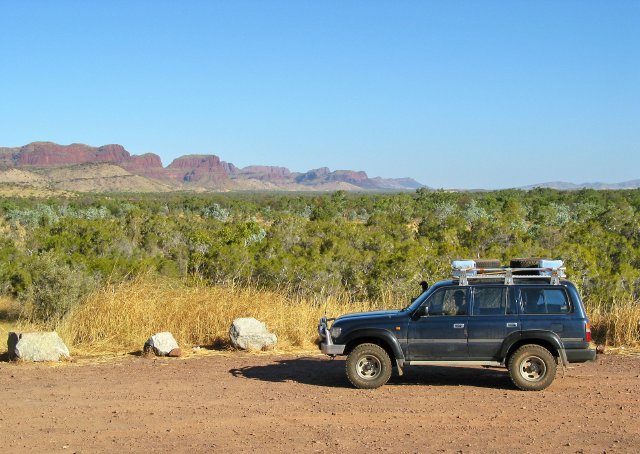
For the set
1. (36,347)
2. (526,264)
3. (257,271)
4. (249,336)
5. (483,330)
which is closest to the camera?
(483,330)

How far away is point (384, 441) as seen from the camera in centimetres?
802

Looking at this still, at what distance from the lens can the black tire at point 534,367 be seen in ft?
33.4

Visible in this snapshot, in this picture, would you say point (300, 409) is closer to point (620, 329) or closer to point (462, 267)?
point (462, 267)

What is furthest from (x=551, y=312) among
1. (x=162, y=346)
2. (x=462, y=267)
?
(x=162, y=346)

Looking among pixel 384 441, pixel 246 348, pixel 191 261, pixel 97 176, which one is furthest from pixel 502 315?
pixel 97 176

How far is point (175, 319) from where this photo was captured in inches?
559

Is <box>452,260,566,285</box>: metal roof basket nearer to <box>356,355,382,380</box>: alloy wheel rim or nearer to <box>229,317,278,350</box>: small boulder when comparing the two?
<box>356,355,382,380</box>: alloy wheel rim

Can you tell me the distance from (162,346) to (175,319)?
1.47 metres

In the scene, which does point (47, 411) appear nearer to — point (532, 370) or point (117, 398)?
point (117, 398)

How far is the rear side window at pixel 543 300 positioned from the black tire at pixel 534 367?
1.61 ft

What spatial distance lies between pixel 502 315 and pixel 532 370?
0.80 metres

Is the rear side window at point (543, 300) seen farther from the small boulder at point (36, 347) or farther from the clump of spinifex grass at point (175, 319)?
the small boulder at point (36, 347)

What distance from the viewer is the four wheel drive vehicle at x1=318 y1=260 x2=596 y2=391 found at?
10227 mm

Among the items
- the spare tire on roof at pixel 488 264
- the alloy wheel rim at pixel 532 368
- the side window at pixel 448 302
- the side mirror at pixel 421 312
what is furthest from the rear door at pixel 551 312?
the side mirror at pixel 421 312
